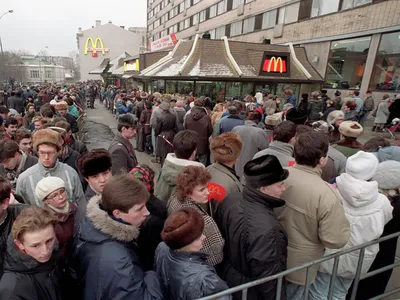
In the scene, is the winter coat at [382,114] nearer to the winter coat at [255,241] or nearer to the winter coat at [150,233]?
the winter coat at [255,241]

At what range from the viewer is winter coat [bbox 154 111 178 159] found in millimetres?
6391

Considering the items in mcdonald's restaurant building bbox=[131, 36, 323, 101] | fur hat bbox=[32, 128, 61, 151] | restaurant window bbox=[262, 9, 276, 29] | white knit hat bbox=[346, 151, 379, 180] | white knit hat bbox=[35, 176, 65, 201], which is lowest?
white knit hat bbox=[35, 176, 65, 201]

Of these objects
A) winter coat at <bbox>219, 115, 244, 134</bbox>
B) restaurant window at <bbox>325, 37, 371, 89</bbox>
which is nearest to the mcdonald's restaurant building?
restaurant window at <bbox>325, 37, 371, 89</bbox>

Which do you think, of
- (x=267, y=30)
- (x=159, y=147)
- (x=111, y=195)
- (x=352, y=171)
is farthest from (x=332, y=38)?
(x=111, y=195)

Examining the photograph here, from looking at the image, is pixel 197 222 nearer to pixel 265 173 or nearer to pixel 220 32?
pixel 265 173

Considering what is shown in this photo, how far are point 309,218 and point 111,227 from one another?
1.50 metres

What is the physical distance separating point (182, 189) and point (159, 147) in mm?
4809

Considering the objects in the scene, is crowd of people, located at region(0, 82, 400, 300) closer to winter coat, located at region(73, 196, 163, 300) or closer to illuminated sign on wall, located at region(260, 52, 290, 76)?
winter coat, located at region(73, 196, 163, 300)

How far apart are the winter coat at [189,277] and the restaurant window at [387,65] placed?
15.4 metres

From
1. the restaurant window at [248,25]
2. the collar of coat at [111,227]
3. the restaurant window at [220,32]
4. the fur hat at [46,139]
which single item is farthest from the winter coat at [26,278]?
the restaurant window at [220,32]

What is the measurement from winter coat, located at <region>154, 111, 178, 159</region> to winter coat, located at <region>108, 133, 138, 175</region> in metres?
2.85

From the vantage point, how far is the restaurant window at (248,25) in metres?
24.6

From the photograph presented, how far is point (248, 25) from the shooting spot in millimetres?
25328

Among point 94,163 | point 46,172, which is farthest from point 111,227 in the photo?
point 46,172
